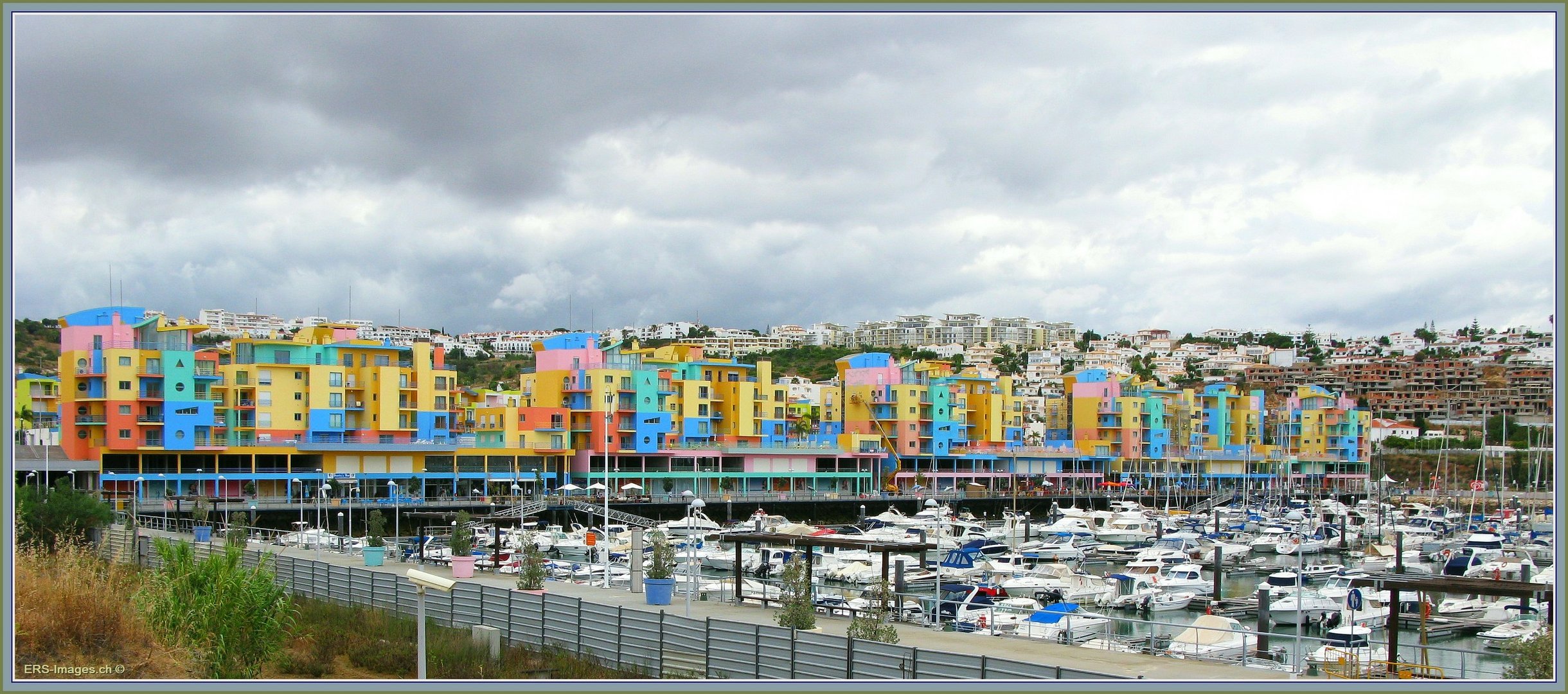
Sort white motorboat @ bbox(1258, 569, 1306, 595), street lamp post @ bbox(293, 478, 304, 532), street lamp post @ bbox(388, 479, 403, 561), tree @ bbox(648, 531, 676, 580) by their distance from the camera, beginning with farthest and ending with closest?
1. street lamp post @ bbox(388, 479, 403, 561)
2. street lamp post @ bbox(293, 478, 304, 532)
3. white motorboat @ bbox(1258, 569, 1306, 595)
4. tree @ bbox(648, 531, 676, 580)

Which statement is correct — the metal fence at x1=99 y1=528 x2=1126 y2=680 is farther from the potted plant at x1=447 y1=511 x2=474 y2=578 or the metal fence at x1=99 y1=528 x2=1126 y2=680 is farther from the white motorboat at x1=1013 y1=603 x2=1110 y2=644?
the white motorboat at x1=1013 y1=603 x2=1110 y2=644

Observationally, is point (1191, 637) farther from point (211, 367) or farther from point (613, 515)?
point (211, 367)

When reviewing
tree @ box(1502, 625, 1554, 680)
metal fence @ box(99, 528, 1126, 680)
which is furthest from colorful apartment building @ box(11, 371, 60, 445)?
tree @ box(1502, 625, 1554, 680)

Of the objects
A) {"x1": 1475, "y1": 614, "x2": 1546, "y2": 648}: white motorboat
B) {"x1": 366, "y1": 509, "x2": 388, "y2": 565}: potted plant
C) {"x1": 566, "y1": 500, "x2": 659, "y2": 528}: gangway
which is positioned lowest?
{"x1": 566, "y1": 500, "x2": 659, "y2": 528}: gangway

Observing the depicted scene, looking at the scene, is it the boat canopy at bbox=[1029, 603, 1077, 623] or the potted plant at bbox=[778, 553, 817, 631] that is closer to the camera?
the potted plant at bbox=[778, 553, 817, 631]

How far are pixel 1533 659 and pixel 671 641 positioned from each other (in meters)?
12.6

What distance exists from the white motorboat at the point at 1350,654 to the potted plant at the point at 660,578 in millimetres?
12463

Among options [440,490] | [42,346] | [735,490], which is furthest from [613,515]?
[42,346]

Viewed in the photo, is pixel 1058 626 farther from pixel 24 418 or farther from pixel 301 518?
pixel 24 418

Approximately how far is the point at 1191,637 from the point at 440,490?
5836cm

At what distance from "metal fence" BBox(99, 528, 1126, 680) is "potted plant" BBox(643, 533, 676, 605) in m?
3.31

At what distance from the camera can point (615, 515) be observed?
6725 centimetres

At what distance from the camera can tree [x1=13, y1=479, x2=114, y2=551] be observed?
32531 mm

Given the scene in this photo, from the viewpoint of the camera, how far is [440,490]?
268 feet
